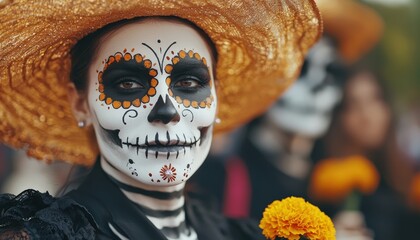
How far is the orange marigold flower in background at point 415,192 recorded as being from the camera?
5.88m

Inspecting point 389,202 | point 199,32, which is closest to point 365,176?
point 389,202

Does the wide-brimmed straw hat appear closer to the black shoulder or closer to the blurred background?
the black shoulder

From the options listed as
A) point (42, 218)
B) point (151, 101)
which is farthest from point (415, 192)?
point (42, 218)

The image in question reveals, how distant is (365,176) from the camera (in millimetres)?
5504

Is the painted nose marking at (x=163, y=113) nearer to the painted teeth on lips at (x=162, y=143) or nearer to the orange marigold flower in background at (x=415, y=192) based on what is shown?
the painted teeth on lips at (x=162, y=143)

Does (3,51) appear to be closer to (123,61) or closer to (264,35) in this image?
(123,61)

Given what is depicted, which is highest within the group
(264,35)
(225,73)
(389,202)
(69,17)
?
(69,17)

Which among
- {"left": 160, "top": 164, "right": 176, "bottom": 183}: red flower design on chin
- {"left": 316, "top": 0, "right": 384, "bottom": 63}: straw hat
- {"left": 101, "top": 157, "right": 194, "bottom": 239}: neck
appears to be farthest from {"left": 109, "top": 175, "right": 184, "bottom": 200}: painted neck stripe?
{"left": 316, "top": 0, "right": 384, "bottom": 63}: straw hat

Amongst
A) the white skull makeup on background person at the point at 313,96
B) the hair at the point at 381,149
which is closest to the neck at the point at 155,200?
the white skull makeup on background person at the point at 313,96

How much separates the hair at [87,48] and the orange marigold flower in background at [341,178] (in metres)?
2.62

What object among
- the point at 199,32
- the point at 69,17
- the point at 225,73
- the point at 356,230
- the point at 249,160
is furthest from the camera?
the point at 249,160

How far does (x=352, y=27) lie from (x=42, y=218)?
381cm

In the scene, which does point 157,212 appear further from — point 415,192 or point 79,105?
point 415,192

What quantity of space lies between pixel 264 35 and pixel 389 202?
9.96 ft
